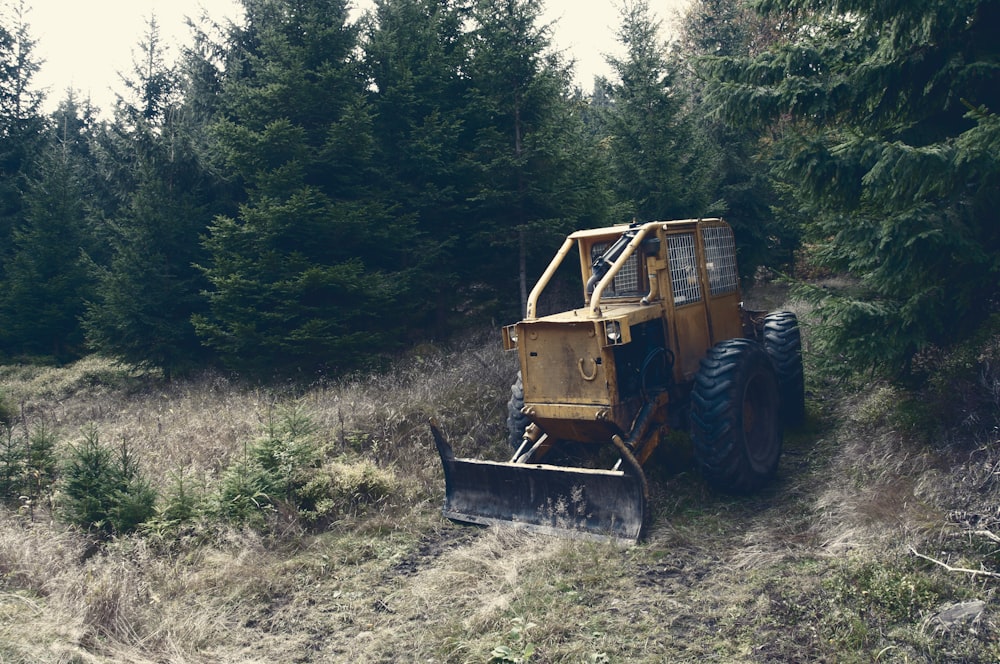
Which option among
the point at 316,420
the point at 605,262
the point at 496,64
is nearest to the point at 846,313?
the point at 605,262

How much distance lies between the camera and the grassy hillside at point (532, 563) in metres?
4.26

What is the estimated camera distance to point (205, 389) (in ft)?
42.5

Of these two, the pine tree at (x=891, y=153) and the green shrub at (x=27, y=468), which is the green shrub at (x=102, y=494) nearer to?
the green shrub at (x=27, y=468)

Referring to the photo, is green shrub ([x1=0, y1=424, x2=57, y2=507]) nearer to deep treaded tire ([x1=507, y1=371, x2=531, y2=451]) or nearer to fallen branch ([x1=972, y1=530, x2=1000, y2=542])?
deep treaded tire ([x1=507, y1=371, x2=531, y2=451])

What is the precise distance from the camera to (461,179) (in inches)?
554

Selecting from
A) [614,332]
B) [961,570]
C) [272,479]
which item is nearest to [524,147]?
[614,332]

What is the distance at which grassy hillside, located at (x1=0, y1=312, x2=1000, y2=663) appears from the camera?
168 inches

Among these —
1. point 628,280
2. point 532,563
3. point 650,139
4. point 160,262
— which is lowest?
point 532,563

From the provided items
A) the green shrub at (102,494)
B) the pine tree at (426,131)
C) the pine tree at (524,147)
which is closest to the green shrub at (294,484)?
the green shrub at (102,494)

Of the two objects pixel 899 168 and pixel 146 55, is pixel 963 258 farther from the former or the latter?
pixel 146 55

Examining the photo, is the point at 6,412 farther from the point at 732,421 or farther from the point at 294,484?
the point at 732,421

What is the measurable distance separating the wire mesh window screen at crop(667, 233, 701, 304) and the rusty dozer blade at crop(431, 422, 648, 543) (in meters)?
2.12

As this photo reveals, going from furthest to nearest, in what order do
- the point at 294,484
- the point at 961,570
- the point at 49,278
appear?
the point at 49,278 < the point at 294,484 < the point at 961,570

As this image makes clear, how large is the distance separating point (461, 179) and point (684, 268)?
7.66 metres
